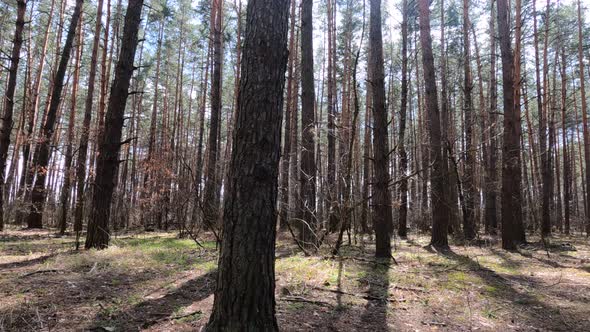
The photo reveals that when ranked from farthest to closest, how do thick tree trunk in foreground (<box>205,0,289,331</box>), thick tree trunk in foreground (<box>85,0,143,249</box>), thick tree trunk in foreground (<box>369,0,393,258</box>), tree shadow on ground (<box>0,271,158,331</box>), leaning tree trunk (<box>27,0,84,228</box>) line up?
1. leaning tree trunk (<box>27,0,84,228</box>)
2. thick tree trunk in foreground (<box>85,0,143,249</box>)
3. thick tree trunk in foreground (<box>369,0,393,258</box>)
4. tree shadow on ground (<box>0,271,158,331</box>)
5. thick tree trunk in foreground (<box>205,0,289,331</box>)

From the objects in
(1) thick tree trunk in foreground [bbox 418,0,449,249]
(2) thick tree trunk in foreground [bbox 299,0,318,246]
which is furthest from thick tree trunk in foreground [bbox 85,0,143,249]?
(1) thick tree trunk in foreground [bbox 418,0,449,249]

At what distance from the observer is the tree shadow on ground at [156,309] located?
9.91 feet

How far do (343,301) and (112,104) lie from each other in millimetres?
5483

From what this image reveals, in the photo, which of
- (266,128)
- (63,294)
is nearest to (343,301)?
(266,128)

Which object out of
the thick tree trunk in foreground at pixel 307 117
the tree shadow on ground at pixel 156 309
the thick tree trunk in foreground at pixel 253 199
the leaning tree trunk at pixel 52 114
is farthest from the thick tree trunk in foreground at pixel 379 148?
the leaning tree trunk at pixel 52 114

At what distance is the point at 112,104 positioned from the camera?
672 centimetres

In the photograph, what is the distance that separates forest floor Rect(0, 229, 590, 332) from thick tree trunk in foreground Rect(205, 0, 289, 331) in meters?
0.82

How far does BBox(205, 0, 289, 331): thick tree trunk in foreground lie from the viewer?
8.04 feet

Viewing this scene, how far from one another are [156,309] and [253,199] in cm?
186

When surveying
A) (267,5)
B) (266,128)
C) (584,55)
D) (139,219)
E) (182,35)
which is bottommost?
(139,219)

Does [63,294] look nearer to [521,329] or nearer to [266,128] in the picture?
[266,128]

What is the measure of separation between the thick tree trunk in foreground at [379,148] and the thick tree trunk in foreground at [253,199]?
391 centimetres

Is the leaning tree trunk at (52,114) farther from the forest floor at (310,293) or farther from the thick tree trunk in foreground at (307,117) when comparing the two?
the thick tree trunk in foreground at (307,117)

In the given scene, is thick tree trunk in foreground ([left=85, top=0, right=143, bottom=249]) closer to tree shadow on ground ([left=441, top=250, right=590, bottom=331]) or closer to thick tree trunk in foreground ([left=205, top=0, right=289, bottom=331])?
thick tree trunk in foreground ([left=205, top=0, right=289, bottom=331])
